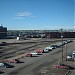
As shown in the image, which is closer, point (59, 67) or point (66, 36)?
point (59, 67)

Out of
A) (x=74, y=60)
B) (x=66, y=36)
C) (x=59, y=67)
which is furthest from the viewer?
(x=66, y=36)

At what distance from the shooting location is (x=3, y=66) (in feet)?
113

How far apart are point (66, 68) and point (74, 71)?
2193 millimetres

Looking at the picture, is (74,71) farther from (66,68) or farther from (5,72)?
(5,72)

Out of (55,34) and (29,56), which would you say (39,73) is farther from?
(55,34)

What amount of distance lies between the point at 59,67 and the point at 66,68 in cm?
116

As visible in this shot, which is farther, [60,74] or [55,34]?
[55,34]

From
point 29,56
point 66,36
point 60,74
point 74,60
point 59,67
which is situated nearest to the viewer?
point 60,74

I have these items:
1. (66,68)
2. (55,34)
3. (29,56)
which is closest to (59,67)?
(66,68)

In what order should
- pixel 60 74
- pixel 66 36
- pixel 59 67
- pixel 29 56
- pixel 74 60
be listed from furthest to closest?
pixel 66 36 → pixel 29 56 → pixel 74 60 → pixel 59 67 → pixel 60 74

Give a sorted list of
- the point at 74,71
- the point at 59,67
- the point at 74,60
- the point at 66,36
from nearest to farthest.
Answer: the point at 74,71
the point at 59,67
the point at 74,60
the point at 66,36

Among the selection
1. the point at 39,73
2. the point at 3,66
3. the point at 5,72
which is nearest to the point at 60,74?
the point at 39,73

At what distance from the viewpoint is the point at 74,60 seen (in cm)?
4141

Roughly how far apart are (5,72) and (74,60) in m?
16.1
